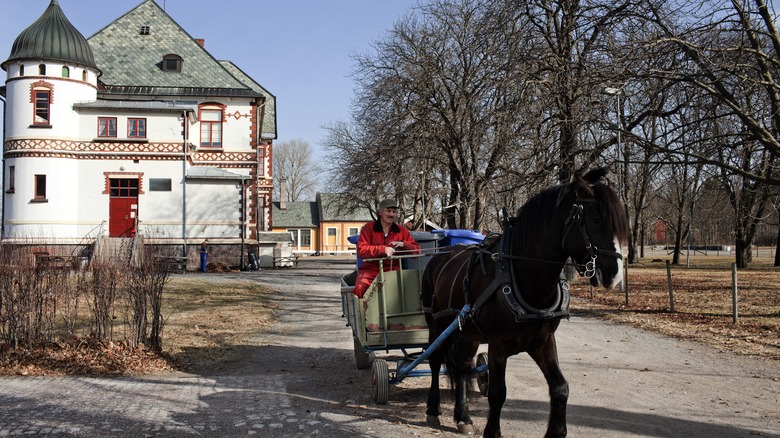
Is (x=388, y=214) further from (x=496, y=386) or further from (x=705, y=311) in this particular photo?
(x=705, y=311)

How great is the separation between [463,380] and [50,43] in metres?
31.5

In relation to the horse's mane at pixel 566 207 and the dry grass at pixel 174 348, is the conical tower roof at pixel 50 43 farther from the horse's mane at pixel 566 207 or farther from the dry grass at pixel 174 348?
the horse's mane at pixel 566 207

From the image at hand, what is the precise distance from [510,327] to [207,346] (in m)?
7.21

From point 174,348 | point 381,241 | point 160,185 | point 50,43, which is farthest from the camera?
point 160,185

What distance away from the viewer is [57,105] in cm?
3102

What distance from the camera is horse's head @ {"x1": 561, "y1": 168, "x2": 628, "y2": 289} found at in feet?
14.6

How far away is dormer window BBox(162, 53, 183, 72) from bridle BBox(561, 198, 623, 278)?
120ft

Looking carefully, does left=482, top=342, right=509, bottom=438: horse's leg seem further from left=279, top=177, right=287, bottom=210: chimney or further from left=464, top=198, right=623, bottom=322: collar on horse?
left=279, top=177, right=287, bottom=210: chimney

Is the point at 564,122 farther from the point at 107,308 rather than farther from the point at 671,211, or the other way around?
the point at 671,211

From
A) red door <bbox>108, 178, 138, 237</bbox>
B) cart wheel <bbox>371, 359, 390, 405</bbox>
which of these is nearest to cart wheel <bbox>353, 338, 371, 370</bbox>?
cart wheel <bbox>371, 359, 390, 405</bbox>

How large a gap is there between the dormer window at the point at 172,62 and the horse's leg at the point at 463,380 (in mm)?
35304

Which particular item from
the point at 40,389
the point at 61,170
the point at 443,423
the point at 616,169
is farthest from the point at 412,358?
the point at 61,170

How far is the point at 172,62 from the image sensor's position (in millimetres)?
37438

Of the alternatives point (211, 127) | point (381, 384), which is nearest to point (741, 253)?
point (211, 127)
